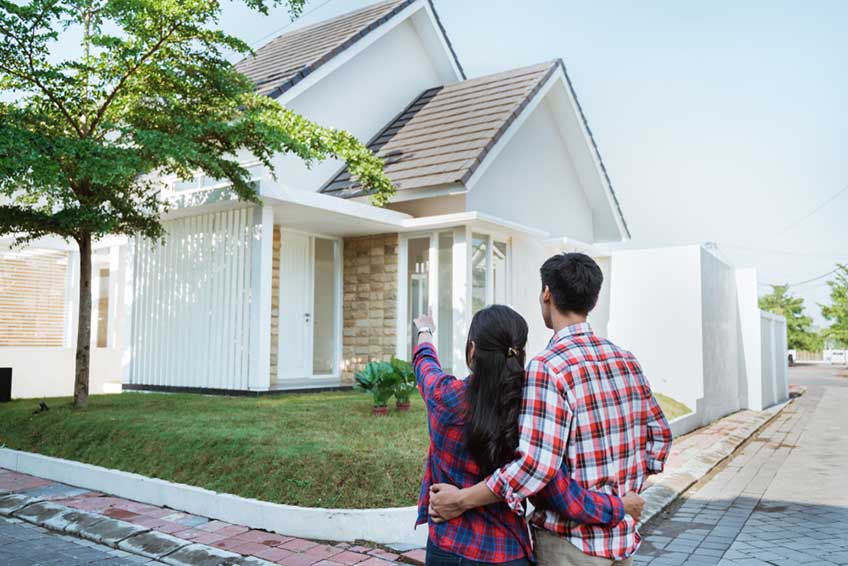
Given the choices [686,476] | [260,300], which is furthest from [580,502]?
[260,300]

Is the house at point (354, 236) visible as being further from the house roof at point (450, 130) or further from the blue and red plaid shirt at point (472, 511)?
the blue and red plaid shirt at point (472, 511)

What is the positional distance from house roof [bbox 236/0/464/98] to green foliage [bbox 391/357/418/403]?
608cm

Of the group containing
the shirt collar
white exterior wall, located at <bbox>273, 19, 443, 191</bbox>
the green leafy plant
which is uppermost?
white exterior wall, located at <bbox>273, 19, 443, 191</bbox>

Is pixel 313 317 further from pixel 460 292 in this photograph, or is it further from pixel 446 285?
pixel 460 292

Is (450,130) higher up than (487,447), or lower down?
higher up

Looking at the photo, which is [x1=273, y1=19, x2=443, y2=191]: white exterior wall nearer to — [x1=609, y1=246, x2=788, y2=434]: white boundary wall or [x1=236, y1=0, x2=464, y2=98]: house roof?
[x1=236, y1=0, x2=464, y2=98]: house roof

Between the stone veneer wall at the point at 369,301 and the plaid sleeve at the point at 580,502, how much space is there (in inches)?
404

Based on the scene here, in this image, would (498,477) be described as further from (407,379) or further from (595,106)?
(595,106)

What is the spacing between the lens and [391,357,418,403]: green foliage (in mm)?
7730

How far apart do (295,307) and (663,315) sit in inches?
283

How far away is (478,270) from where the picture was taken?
480 inches

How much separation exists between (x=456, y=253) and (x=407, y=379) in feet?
14.3

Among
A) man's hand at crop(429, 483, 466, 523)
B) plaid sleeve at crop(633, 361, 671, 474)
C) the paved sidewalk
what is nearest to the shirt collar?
plaid sleeve at crop(633, 361, 671, 474)

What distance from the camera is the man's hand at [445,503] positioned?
2131 mm
